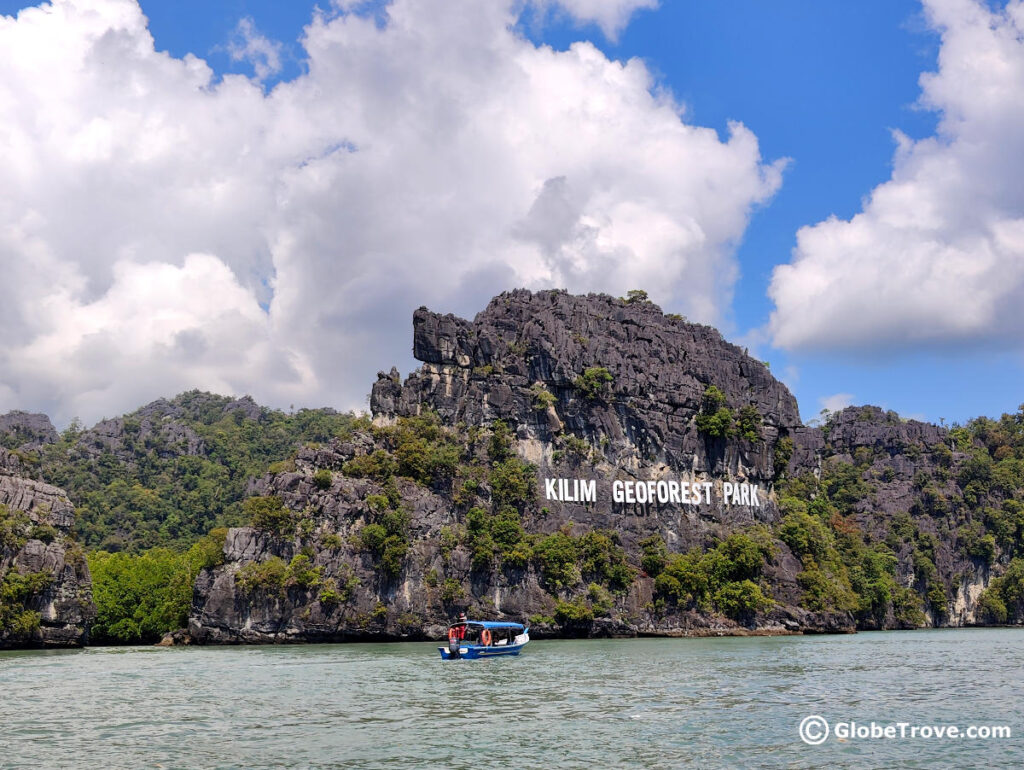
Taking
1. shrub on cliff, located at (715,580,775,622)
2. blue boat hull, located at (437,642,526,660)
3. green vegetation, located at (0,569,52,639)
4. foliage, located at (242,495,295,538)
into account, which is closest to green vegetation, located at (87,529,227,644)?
foliage, located at (242,495,295,538)

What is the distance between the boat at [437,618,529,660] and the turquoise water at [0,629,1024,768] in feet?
2.52

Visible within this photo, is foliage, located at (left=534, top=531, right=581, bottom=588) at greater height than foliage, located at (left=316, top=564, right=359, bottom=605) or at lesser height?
greater

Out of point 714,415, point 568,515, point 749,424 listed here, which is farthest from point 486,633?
point 749,424

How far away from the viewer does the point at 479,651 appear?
54.2 metres

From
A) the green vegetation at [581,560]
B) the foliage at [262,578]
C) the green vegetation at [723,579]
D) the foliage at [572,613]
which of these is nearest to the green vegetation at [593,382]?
the green vegetation at [581,560]

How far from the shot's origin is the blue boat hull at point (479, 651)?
53.0m

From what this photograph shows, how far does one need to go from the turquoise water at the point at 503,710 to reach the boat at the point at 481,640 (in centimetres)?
77

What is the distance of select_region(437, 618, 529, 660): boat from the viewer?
Result: 53.2 metres

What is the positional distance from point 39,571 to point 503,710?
46.3 metres

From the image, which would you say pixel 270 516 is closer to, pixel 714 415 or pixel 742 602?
pixel 742 602

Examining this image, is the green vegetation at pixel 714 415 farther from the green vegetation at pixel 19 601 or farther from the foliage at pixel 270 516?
Result: the green vegetation at pixel 19 601

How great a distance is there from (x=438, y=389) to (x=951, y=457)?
73036 millimetres

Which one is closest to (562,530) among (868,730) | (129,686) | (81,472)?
(129,686)

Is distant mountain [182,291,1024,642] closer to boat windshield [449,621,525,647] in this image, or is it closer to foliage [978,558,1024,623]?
foliage [978,558,1024,623]
